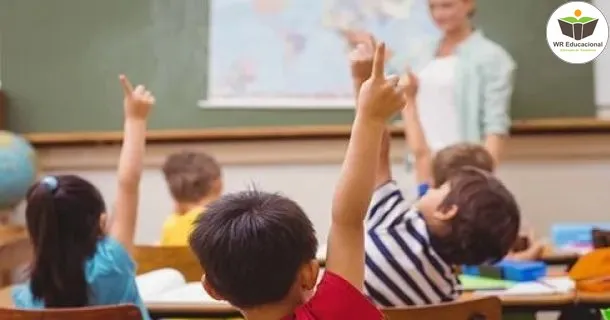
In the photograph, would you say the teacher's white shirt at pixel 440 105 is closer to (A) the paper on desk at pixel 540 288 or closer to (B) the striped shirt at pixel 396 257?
(A) the paper on desk at pixel 540 288

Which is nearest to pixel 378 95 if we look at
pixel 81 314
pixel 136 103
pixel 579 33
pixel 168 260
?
pixel 579 33

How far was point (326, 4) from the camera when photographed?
397cm

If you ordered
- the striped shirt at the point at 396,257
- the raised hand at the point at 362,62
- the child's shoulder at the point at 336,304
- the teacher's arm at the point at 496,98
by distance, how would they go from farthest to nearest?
the teacher's arm at the point at 496,98, the striped shirt at the point at 396,257, the raised hand at the point at 362,62, the child's shoulder at the point at 336,304

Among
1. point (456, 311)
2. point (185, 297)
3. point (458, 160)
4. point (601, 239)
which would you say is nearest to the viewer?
point (456, 311)

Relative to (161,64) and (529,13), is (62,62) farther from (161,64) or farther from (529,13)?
(529,13)

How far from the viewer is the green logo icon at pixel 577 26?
1490 mm

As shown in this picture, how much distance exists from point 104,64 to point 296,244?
3.19 meters

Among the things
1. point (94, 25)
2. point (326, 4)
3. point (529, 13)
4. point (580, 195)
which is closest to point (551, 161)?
point (580, 195)

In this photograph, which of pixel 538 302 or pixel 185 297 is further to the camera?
pixel 185 297

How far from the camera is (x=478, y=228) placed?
1.82 metres

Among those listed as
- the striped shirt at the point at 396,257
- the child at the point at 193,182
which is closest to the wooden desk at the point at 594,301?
the striped shirt at the point at 396,257

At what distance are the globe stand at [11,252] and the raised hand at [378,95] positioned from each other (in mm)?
2379

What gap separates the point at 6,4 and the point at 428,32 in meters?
1.93

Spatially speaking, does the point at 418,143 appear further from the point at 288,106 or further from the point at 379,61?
the point at 379,61
